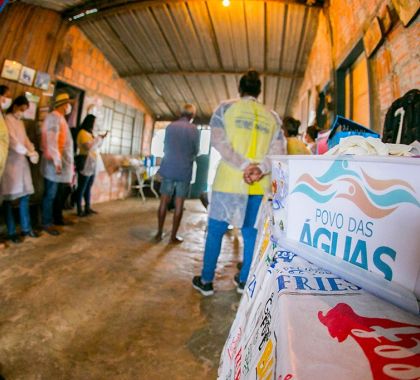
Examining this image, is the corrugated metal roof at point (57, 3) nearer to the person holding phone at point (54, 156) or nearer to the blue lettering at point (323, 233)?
the person holding phone at point (54, 156)

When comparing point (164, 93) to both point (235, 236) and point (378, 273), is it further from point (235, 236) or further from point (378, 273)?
point (378, 273)

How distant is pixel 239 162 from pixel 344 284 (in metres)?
1.17

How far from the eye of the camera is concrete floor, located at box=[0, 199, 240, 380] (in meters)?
1.04

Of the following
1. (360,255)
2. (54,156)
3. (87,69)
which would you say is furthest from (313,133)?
(87,69)

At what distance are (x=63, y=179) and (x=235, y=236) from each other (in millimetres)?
2303

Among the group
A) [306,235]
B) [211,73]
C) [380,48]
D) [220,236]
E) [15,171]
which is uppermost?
[211,73]

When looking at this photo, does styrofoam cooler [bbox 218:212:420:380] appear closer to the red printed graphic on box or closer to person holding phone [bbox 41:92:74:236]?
the red printed graphic on box

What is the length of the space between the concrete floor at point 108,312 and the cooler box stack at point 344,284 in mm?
677

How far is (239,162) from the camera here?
1578 mm

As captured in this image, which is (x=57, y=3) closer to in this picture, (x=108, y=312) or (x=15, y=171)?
(x=15, y=171)

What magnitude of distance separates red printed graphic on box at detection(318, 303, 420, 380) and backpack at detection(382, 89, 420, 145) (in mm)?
1143

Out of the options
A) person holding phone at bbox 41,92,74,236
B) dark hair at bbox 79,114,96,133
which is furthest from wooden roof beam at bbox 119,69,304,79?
person holding phone at bbox 41,92,74,236

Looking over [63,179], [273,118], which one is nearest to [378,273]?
[273,118]

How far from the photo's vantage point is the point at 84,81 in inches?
173
